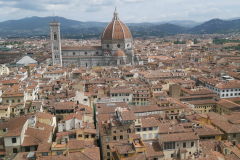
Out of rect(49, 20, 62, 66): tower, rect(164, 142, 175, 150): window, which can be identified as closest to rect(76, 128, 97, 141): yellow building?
rect(164, 142, 175, 150): window

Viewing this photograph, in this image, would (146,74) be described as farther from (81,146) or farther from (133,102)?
(81,146)

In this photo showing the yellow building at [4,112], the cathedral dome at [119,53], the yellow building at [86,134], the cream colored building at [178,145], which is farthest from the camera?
the cathedral dome at [119,53]

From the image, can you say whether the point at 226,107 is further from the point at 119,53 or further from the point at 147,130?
the point at 119,53

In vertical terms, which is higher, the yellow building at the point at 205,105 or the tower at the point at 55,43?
the tower at the point at 55,43

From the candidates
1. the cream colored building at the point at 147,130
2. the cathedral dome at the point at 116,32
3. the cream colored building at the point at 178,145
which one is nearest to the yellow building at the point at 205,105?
the cream colored building at the point at 147,130

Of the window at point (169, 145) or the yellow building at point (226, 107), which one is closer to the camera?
the window at point (169, 145)

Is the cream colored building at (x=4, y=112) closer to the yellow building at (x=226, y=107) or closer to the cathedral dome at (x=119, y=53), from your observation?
the yellow building at (x=226, y=107)

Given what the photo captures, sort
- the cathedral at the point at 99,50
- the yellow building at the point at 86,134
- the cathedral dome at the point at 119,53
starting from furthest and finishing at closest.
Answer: the cathedral at the point at 99,50 → the cathedral dome at the point at 119,53 → the yellow building at the point at 86,134

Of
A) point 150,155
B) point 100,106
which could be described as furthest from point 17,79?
point 150,155
